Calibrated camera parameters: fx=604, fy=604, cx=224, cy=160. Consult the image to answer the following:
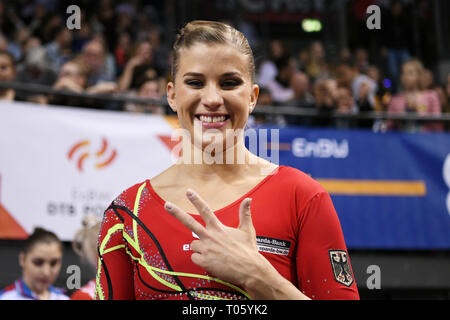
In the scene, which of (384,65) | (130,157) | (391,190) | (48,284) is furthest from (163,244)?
(384,65)

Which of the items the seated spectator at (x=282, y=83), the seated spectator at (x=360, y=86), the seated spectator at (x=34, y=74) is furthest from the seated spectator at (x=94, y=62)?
the seated spectator at (x=360, y=86)

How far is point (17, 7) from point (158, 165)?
3.99 m

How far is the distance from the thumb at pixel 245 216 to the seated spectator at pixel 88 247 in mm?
2786

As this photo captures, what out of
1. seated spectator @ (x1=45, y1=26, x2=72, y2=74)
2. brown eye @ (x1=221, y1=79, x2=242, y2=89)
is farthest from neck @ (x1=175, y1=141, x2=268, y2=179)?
seated spectator @ (x1=45, y1=26, x2=72, y2=74)

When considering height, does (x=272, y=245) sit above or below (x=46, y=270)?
above

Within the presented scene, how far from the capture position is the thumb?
1488 mm

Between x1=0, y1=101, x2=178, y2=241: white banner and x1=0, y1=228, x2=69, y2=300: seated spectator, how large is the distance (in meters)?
0.57

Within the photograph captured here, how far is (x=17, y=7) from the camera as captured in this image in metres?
8.26

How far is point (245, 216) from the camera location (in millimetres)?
1503

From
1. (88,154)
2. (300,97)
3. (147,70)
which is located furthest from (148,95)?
(300,97)

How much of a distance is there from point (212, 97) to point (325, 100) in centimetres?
537

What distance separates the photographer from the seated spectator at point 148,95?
6.35 m

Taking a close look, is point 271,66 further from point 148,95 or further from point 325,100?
point 148,95

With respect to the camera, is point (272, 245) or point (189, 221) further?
point (272, 245)
